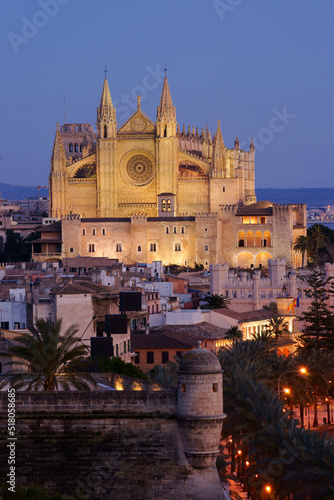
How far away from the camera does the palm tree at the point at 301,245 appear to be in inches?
3777

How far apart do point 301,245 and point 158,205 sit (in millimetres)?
12305

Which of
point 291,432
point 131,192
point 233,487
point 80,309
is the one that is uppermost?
point 131,192

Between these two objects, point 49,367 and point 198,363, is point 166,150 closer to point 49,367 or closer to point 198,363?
point 49,367

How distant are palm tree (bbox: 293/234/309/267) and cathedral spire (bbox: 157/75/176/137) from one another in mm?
14071

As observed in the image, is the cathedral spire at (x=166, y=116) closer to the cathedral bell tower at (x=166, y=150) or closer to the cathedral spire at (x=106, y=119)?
the cathedral bell tower at (x=166, y=150)

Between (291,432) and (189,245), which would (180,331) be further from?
(189,245)

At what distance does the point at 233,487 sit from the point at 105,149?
7425cm

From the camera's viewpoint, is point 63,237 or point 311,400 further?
point 63,237

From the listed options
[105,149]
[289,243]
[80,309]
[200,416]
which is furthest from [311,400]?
[105,149]

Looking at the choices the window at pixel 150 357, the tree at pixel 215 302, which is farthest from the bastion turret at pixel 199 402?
the tree at pixel 215 302

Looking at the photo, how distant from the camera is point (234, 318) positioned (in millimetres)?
55438

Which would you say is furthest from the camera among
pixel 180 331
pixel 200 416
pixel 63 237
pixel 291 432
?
pixel 63 237

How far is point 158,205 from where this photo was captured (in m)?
101

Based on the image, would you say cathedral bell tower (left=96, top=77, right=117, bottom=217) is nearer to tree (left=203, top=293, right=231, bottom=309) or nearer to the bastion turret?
tree (left=203, top=293, right=231, bottom=309)
